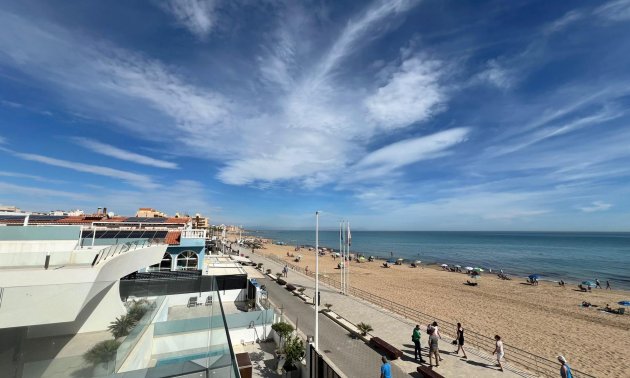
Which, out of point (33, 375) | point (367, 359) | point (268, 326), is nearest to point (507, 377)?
point (367, 359)

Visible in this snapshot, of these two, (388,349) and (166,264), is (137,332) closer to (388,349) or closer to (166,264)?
(388,349)

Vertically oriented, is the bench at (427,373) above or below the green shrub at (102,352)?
below

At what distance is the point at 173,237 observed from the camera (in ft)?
72.3

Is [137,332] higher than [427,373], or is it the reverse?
[137,332]

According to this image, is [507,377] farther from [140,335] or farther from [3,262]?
[3,262]

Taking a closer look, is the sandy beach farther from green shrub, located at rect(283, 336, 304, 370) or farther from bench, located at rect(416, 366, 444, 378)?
green shrub, located at rect(283, 336, 304, 370)

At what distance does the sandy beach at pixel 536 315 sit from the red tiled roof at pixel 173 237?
1944 cm

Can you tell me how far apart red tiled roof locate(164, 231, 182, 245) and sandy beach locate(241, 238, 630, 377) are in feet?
63.8

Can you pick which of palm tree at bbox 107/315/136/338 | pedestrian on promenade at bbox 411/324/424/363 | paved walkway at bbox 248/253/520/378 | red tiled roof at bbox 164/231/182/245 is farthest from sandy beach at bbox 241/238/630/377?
red tiled roof at bbox 164/231/182/245

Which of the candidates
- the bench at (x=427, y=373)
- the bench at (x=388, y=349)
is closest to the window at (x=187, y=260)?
the bench at (x=388, y=349)

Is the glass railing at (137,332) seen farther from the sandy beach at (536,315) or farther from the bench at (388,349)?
the sandy beach at (536,315)

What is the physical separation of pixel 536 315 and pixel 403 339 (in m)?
16.3

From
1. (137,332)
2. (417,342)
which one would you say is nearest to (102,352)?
(137,332)

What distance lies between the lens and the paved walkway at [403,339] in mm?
11695
